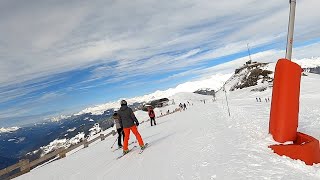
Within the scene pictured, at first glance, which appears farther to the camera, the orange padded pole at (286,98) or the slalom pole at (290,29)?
the slalom pole at (290,29)

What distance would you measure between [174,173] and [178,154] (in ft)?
7.70

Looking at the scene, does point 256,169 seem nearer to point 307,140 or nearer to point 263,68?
point 307,140

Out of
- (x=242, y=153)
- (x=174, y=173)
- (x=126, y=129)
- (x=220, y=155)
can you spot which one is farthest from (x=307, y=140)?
(x=126, y=129)

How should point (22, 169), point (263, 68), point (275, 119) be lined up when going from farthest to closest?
point (263, 68) → point (22, 169) → point (275, 119)

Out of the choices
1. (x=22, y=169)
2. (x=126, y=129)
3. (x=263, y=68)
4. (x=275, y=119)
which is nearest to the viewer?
(x=275, y=119)

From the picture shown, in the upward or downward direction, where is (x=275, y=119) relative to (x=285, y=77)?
downward

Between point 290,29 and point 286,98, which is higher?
point 290,29

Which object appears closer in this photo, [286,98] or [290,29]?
[286,98]

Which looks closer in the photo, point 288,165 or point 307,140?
point 288,165

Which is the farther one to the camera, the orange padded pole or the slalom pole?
the slalom pole

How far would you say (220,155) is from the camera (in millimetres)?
8562

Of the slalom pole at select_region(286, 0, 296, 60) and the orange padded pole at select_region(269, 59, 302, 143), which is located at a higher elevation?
the slalom pole at select_region(286, 0, 296, 60)

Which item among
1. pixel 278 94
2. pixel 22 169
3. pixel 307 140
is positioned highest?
pixel 278 94

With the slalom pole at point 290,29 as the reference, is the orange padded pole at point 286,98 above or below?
below
